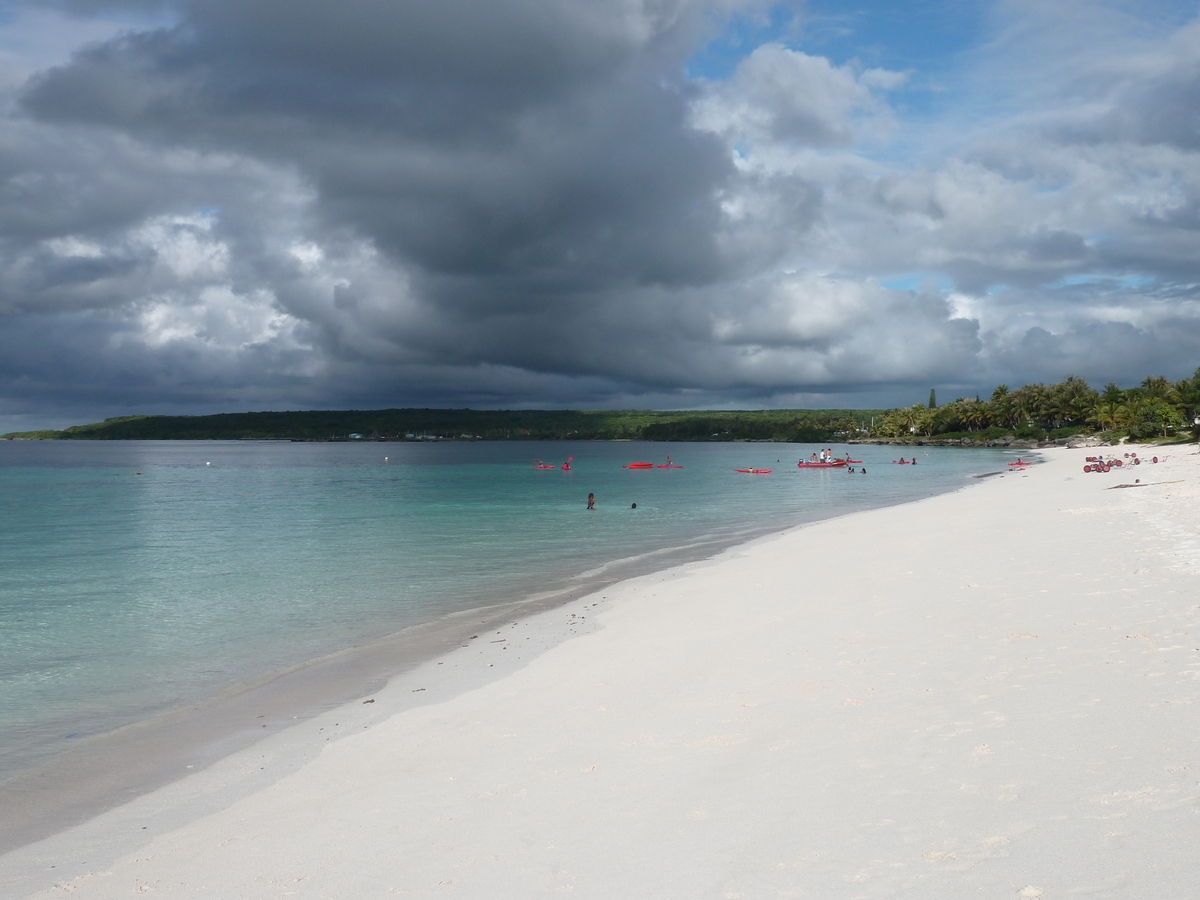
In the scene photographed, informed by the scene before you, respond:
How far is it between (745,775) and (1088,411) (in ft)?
610

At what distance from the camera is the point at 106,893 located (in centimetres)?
608

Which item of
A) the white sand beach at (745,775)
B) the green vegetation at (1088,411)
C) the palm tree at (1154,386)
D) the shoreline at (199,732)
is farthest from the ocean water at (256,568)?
the palm tree at (1154,386)

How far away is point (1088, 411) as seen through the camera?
524ft

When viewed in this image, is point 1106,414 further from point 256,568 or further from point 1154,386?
point 256,568

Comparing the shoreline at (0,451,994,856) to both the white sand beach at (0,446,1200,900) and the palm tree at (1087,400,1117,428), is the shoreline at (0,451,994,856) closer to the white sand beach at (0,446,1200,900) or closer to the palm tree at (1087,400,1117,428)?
the white sand beach at (0,446,1200,900)

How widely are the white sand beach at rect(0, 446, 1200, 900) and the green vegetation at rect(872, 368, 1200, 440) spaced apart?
106 metres

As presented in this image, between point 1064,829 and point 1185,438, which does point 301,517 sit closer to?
point 1064,829

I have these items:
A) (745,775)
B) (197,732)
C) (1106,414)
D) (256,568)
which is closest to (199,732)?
(197,732)

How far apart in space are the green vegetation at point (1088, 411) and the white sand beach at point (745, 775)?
106032mm

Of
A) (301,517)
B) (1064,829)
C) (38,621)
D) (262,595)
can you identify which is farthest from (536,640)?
(301,517)

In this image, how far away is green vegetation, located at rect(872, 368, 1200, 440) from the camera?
96.1 metres

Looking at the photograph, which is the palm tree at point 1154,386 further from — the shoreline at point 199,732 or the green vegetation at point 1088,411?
the shoreline at point 199,732

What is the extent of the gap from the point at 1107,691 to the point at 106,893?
9.80m

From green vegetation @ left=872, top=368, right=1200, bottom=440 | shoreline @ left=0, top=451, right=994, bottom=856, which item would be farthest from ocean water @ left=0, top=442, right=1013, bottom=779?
green vegetation @ left=872, top=368, right=1200, bottom=440
